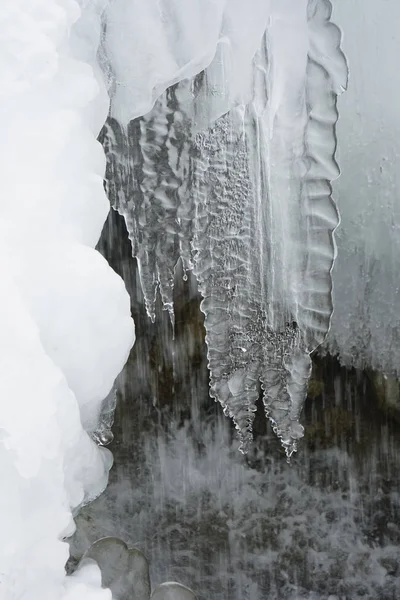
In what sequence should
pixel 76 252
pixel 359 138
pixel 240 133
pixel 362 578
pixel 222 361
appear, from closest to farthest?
pixel 76 252 → pixel 240 133 → pixel 222 361 → pixel 359 138 → pixel 362 578

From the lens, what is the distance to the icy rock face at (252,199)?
150 centimetres

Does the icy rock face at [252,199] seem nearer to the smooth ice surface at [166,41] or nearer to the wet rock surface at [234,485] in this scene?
the smooth ice surface at [166,41]

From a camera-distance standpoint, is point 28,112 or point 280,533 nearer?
point 28,112

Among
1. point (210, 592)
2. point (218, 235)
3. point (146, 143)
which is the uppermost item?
point (146, 143)

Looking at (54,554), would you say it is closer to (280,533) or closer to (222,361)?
(222,361)

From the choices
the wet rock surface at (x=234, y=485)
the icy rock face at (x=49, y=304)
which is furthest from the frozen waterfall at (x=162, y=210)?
the wet rock surface at (x=234, y=485)

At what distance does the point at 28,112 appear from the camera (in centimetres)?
106

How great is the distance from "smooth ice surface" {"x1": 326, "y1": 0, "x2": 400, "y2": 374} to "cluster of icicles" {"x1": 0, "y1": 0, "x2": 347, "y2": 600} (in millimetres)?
459

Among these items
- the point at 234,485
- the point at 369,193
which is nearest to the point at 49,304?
the point at 369,193

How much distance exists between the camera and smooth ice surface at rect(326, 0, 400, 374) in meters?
1.86

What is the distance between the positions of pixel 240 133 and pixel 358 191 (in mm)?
689

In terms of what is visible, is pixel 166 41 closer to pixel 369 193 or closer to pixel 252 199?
pixel 252 199

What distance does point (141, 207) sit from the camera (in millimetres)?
1649

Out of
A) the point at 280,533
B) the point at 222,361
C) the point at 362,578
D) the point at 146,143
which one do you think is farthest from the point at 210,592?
the point at 146,143
